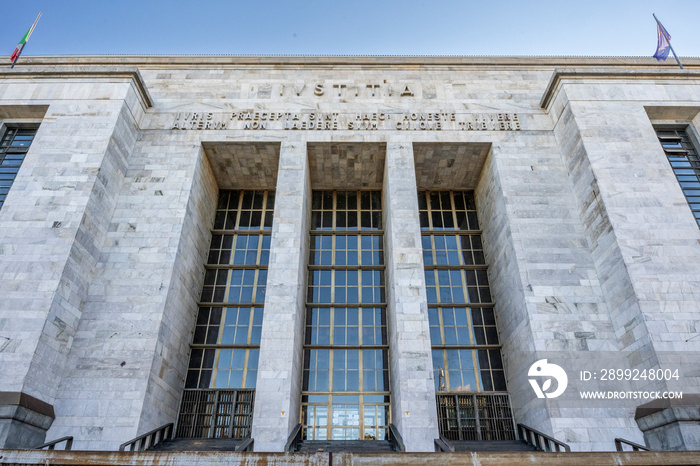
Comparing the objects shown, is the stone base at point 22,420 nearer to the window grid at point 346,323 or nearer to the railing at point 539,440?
the window grid at point 346,323

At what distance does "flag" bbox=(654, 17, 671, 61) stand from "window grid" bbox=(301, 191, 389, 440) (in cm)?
1343

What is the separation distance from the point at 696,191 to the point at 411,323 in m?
12.4

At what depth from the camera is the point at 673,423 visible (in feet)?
38.0

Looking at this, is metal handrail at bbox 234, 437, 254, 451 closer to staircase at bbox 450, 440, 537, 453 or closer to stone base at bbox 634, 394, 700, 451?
staircase at bbox 450, 440, 537, 453

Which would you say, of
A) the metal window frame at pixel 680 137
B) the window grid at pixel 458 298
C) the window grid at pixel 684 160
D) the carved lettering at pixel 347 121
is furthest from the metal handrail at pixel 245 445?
the metal window frame at pixel 680 137

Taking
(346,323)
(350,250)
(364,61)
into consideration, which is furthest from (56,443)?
(364,61)

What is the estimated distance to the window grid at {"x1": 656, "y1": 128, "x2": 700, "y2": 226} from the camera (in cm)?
1731

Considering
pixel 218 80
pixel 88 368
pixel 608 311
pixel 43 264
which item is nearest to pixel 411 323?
pixel 608 311

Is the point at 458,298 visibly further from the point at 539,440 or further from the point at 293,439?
the point at 293,439

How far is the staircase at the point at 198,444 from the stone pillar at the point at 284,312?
143cm

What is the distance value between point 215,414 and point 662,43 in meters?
23.5

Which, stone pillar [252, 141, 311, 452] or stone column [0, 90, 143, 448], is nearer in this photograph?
stone column [0, 90, 143, 448]

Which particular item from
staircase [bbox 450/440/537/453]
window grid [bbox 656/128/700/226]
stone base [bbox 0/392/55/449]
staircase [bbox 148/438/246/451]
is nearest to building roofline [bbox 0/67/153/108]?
stone base [bbox 0/392/55/449]

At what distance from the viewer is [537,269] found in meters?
15.6
